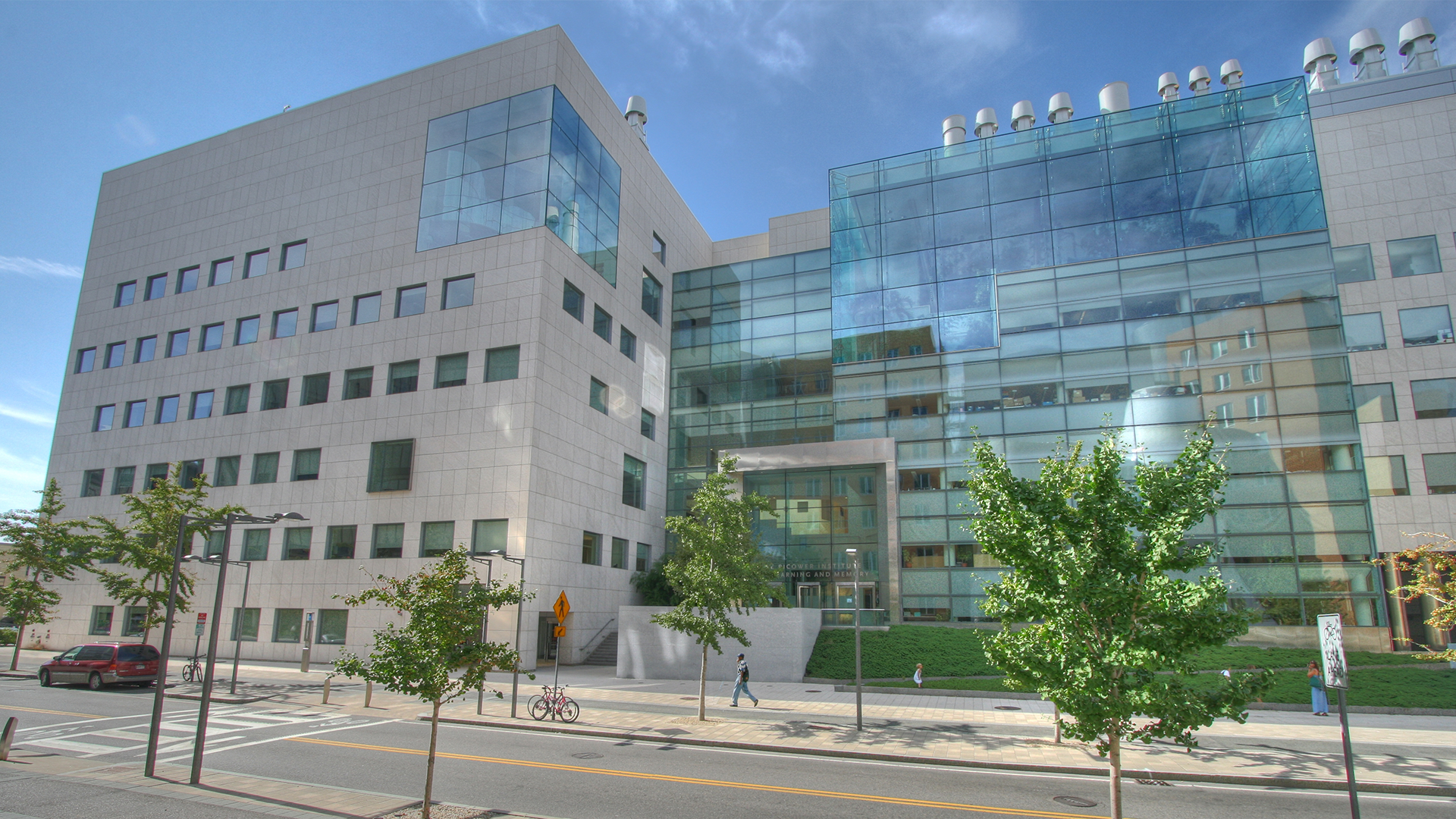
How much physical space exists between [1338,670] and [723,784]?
10294 mm

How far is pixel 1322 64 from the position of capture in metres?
46.2

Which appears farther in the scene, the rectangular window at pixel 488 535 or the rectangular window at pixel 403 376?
the rectangular window at pixel 403 376

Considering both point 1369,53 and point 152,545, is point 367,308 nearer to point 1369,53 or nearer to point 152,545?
point 152,545

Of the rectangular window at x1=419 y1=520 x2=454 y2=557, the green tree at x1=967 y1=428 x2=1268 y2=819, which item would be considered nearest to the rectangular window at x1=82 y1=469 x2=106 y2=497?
the rectangular window at x1=419 y1=520 x2=454 y2=557

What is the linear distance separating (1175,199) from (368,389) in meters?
45.5

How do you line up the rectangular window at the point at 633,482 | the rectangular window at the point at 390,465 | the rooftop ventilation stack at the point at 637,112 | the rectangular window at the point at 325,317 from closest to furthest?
the rectangular window at the point at 390,465 < the rectangular window at the point at 325,317 < the rectangular window at the point at 633,482 < the rooftop ventilation stack at the point at 637,112

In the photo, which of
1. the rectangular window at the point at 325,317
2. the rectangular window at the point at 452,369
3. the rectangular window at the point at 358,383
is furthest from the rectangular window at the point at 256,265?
the rectangular window at the point at 452,369

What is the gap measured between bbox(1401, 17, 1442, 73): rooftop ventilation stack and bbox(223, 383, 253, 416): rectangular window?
71265 millimetres

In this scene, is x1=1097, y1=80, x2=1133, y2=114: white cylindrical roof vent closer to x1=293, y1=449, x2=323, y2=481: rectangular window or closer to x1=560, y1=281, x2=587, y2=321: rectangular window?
x1=560, y1=281, x2=587, y2=321: rectangular window

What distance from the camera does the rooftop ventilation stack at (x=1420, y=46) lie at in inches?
1713

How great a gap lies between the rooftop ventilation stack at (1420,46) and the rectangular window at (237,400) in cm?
7127

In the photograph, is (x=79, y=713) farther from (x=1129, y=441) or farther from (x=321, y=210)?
(x=1129, y=441)

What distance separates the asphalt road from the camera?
12.6 meters

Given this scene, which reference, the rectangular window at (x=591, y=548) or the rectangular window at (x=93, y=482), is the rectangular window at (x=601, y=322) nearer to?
the rectangular window at (x=591, y=548)
